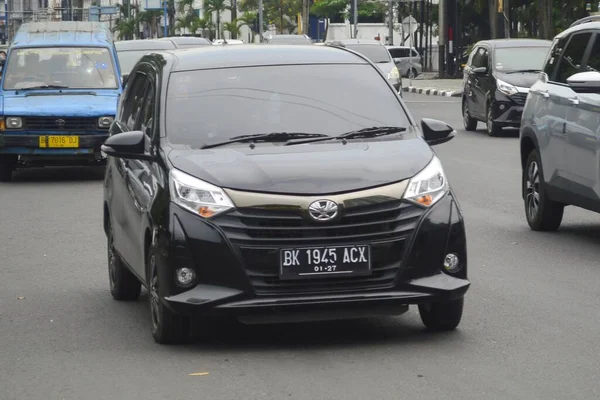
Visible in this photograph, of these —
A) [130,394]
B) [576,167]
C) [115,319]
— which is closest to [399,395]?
[130,394]

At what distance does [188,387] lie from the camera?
6.31m

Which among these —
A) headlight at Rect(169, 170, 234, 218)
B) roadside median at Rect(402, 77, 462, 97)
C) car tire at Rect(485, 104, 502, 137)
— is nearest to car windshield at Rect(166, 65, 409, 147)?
headlight at Rect(169, 170, 234, 218)

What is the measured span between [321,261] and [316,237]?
12 centimetres

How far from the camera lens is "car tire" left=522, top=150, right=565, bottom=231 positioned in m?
11.9

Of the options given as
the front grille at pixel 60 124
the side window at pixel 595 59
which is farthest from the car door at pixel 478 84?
the side window at pixel 595 59

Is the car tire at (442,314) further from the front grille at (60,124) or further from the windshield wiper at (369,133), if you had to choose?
the front grille at (60,124)

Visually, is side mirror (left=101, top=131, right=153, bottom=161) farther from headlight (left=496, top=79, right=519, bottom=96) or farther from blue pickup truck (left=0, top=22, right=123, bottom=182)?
headlight (left=496, top=79, right=519, bottom=96)

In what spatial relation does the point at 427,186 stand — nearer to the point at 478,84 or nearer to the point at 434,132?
the point at 434,132

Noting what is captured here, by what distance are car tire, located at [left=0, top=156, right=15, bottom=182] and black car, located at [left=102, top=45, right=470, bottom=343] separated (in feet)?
36.0

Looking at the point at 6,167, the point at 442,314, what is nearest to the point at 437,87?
the point at 6,167

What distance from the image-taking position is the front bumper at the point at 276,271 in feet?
22.7

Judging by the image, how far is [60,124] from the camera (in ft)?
59.0

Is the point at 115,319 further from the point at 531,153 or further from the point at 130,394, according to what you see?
the point at 531,153

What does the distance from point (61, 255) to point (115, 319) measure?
3.18 meters
